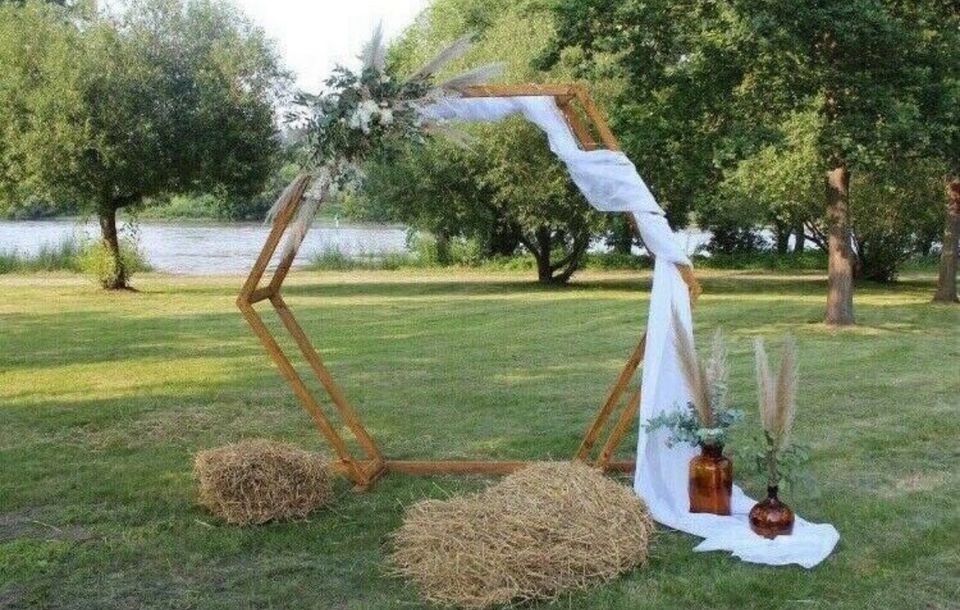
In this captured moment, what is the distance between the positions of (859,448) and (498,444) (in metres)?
2.39

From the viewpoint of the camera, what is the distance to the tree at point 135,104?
16.9 metres

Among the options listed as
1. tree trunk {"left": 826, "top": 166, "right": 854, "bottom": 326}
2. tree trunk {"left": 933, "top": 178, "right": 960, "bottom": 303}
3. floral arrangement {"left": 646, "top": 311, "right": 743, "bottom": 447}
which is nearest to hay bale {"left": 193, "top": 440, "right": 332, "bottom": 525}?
floral arrangement {"left": 646, "top": 311, "right": 743, "bottom": 447}

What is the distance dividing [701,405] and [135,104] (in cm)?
1460

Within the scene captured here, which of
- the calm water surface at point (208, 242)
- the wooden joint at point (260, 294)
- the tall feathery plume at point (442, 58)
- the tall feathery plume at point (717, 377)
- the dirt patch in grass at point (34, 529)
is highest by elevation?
the tall feathery plume at point (442, 58)

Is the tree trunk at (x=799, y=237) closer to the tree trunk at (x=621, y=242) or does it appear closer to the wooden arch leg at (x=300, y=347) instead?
the tree trunk at (x=621, y=242)

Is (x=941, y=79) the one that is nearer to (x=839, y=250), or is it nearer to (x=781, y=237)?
(x=839, y=250)

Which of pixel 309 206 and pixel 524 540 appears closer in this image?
pixel 524 540

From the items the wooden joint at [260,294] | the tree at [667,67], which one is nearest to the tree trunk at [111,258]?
the tree at [667,67]

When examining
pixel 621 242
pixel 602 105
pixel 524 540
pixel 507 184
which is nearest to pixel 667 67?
pixel 602 105

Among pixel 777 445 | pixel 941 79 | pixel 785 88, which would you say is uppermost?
pixel 941 79

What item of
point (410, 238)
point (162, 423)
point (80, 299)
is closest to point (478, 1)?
point (410, 238)

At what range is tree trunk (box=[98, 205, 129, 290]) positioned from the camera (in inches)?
739

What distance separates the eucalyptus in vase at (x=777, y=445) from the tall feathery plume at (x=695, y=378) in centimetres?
32

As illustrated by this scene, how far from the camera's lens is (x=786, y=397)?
484 centimetres
